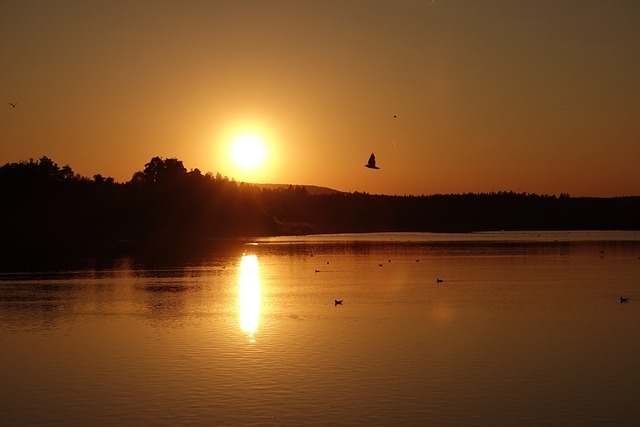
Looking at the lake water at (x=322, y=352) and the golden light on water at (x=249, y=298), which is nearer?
the lake water at (x=322, y=352)

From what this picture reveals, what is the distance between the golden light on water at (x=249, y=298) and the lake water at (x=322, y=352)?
253mm

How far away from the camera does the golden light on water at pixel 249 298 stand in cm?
3677

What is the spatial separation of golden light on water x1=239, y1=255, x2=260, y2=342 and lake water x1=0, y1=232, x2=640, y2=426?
253 millimetres

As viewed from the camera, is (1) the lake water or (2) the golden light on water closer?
(1) the lake water

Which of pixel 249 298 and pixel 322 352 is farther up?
pixel 249 298

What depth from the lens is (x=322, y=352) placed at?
29188 mm

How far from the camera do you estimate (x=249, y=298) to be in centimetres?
4972

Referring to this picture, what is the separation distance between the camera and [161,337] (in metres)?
33.5

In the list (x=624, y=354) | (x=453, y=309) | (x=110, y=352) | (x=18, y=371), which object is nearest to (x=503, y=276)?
(x=453, y=309)

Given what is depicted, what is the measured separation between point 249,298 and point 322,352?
68.9 feet

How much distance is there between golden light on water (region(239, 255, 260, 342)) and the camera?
3677cm

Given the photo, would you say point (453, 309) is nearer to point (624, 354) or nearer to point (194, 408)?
point (624, 354)

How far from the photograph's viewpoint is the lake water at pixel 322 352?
20953 mm

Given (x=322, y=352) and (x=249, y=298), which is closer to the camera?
(x=322, y=352)
